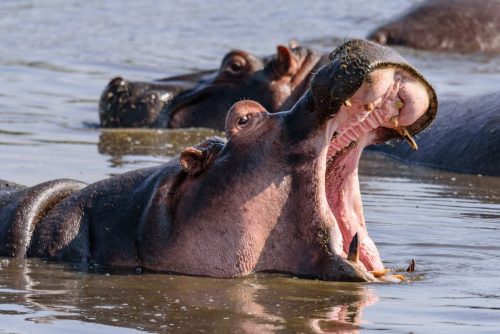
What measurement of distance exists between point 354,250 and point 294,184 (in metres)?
0.36

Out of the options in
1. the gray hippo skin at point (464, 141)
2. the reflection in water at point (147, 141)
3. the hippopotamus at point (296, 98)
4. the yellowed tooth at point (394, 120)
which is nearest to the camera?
the yellowed tooth at point (394, 120)

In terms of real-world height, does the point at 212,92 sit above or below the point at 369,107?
above

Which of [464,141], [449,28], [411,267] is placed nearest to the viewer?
[411,267]

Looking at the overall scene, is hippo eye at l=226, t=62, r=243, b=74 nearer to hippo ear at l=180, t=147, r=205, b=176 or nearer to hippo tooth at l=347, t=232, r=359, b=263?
hippo ear at l=180, t=147, r=205, b=176

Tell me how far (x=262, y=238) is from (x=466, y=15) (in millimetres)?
11858

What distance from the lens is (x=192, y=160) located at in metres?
5.56

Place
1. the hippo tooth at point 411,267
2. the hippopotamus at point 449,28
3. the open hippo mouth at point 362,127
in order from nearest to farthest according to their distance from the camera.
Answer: the open hippo mouth at point 362,127 < the hippo tooth at point 411,267 < the hippopotamus at point 449,28

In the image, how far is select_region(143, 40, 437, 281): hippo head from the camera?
5.31 m

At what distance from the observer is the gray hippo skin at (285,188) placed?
17.3 feet

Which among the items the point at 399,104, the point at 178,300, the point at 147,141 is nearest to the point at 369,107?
the point at 399,104

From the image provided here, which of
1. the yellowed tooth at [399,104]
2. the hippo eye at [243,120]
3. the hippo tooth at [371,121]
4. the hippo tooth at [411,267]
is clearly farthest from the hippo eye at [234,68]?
the yellowed tooth at [399,104]

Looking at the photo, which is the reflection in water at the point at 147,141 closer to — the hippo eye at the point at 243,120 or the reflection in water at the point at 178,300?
the reflection in water at the point at 178,300

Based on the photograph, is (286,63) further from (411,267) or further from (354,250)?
(354,250)

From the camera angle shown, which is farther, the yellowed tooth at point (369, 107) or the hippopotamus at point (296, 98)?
the hippopotamus at point (296, 98)
